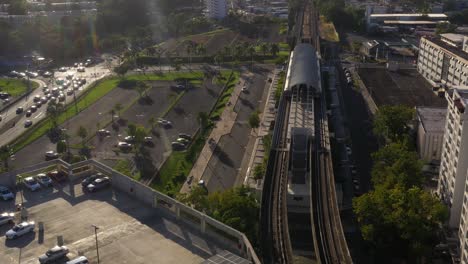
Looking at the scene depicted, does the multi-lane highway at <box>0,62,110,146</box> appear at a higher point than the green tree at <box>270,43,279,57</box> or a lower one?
lower

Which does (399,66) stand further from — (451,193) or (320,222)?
(320,222)

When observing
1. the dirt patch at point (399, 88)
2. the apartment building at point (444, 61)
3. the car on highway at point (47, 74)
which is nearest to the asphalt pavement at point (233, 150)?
the dirt patch at point (399, 88)

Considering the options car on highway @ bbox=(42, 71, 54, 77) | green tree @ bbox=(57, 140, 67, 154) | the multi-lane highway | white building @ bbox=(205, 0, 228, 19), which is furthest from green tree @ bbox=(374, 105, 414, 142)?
white building @ bbox=(205, 0, 228, 19)

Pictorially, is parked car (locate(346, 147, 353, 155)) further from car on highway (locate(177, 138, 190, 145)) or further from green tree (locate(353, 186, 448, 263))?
car on highway (locate(177, 138, 190, 145))

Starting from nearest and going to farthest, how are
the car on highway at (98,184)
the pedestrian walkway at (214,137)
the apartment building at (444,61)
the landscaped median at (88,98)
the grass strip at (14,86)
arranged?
1. the car on highway at (98,184)
2. the pedestrian walkway at (214,137)
3. the landscaped median at (88,98)
4. the apartment building at (444,61)
5. the grass strip at (14,86)

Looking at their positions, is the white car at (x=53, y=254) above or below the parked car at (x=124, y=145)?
above

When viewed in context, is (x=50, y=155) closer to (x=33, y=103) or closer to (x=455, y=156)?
(x=33, y=103)

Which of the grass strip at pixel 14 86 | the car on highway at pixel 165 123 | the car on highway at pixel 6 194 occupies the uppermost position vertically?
the car on highway at pixel 6 194

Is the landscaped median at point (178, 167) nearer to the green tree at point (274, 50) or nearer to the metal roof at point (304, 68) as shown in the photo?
the metal roof at point (304, 68)

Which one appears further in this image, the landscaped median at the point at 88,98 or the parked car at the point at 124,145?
the landscaped median at the point at 88,98
